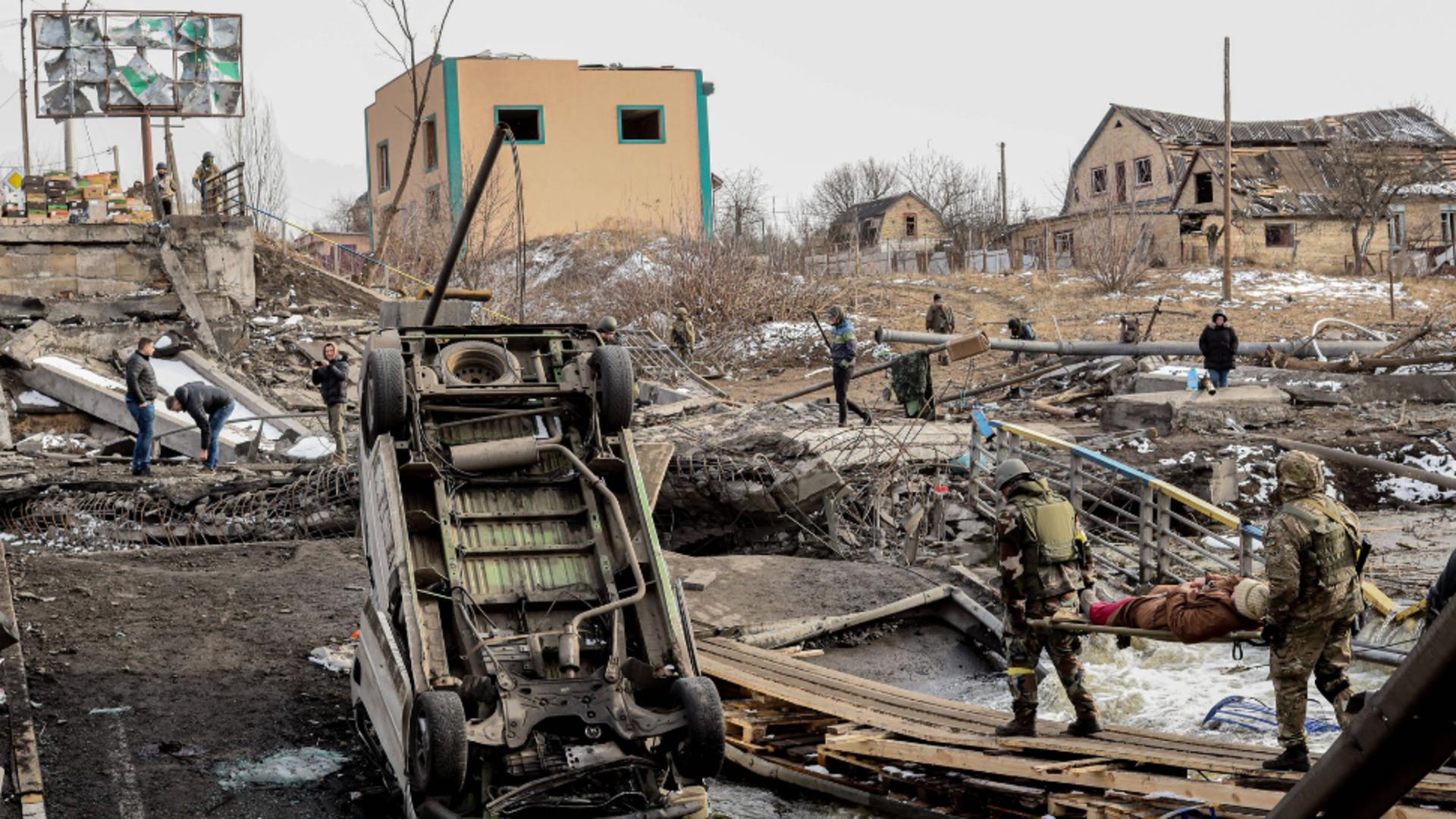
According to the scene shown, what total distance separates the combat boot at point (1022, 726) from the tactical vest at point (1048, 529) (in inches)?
34.7

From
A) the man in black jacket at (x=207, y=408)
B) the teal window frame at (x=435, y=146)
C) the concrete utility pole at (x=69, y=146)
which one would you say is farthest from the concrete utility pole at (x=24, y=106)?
the man in black jacket at (x=207, y=408)

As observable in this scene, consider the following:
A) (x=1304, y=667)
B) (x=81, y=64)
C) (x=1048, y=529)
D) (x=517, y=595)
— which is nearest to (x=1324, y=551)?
(x=1304, y=667)

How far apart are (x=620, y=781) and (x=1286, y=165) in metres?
48.7

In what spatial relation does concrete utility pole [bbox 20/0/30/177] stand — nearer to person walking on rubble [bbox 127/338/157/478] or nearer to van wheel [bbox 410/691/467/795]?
person walking on rubble [bbox 127/338/157/478]

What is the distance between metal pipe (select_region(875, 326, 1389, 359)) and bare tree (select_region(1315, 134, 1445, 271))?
21061 millimetres

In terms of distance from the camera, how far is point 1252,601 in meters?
6.97

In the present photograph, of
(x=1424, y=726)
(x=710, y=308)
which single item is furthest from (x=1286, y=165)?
(x=1424, y=726)

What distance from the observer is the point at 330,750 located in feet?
30.7

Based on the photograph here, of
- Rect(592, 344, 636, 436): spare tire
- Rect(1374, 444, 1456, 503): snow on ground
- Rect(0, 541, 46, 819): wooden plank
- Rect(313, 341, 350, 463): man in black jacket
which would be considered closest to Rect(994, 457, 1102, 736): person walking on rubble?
Rect(592, 344, 636, 436): spare tire

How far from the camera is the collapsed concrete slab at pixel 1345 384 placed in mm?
22344

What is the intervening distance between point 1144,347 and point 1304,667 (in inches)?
757

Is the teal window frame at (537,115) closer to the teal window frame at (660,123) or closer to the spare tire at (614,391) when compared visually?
the teal window frame at (660,123)

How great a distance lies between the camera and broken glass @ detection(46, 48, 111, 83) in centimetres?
3147

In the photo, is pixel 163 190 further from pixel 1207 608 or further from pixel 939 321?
pixel 1207 608
